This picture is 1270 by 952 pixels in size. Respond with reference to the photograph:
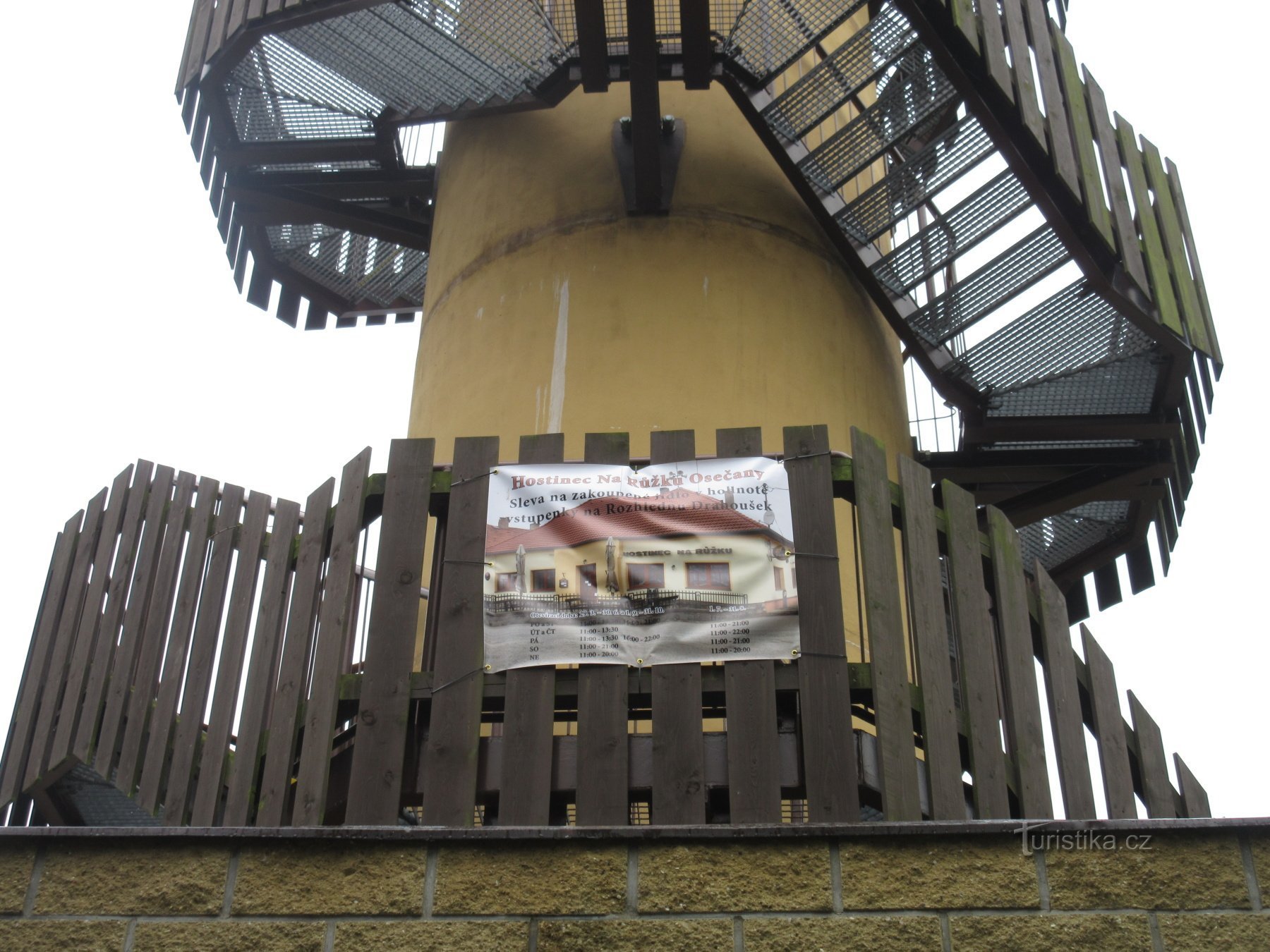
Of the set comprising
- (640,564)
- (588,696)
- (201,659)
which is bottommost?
(588,696)

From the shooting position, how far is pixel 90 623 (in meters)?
7.71

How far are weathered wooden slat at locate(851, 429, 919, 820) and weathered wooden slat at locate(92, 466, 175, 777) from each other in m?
3.53

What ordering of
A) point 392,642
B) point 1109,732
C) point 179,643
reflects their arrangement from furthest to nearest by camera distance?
point 179,643 → point 1109,732 → point 392,642

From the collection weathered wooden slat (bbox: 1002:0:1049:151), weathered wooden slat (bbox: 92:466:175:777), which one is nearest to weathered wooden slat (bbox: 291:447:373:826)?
weathered wooden slat (bbox: 92:466:175:777)

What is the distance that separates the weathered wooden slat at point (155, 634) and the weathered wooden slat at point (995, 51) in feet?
16.8

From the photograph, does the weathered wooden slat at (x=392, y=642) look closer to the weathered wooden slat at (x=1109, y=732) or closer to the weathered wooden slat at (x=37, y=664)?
the weathered wooden slat at (x=37, y=664)

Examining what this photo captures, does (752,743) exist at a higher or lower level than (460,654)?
lower

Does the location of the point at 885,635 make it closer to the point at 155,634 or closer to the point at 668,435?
the point at 668,435

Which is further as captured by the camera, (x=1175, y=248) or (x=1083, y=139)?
(x=1175, y=248)

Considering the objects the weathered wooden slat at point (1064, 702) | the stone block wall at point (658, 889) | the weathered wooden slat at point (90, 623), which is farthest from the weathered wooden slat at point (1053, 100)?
the weathered wooden slat at point (90, 623)

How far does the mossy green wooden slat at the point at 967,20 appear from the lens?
8.69 meters

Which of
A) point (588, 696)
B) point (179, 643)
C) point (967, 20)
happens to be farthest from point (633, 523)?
point (967, 20)

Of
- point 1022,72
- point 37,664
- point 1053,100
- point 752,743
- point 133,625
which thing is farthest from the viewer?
point 1053,100

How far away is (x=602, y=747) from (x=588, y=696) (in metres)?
0.23
